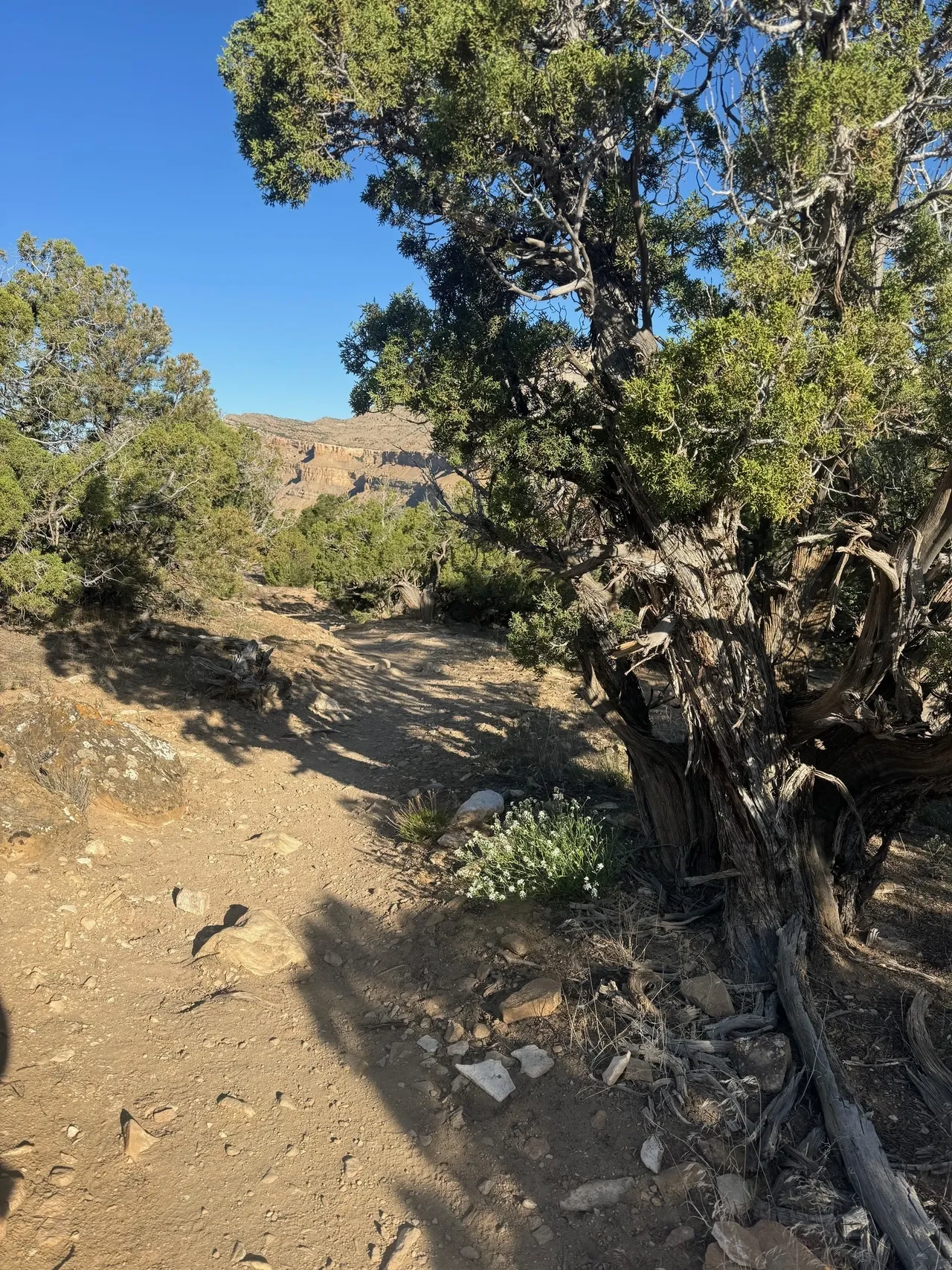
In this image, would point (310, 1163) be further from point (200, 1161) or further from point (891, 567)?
point (891, 567)

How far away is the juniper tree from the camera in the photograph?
373 cm

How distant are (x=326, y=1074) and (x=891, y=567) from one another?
387 cm

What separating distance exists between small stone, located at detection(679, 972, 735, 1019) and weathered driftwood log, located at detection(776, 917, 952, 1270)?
0.29 meters

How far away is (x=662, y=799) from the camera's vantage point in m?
5.45

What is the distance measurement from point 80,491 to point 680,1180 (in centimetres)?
916

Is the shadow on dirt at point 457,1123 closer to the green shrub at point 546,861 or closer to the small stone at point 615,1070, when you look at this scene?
the small stone at point 615,1070

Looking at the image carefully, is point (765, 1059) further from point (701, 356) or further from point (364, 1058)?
point (701, 356)

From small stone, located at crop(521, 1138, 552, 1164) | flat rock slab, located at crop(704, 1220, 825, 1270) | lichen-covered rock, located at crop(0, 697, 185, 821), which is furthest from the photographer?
lichen-covered rock, located at crop(0, 697, 185, 821)

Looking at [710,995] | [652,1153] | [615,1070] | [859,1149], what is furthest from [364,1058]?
[859,1149]

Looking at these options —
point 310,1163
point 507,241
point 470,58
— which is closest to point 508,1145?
point 310,1163

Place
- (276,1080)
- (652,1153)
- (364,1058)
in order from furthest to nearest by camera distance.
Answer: (364,1058), (276,1080), (652,1153)

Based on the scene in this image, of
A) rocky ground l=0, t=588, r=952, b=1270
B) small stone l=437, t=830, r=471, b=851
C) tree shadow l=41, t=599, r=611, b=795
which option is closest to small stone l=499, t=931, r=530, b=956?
rocky ground l=0, t=588, r=952, b=1270

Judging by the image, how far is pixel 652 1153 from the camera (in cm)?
322

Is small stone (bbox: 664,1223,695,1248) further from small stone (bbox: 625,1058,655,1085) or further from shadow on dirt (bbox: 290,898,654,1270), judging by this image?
small stone (bbox: 625,1058,655,1085)
